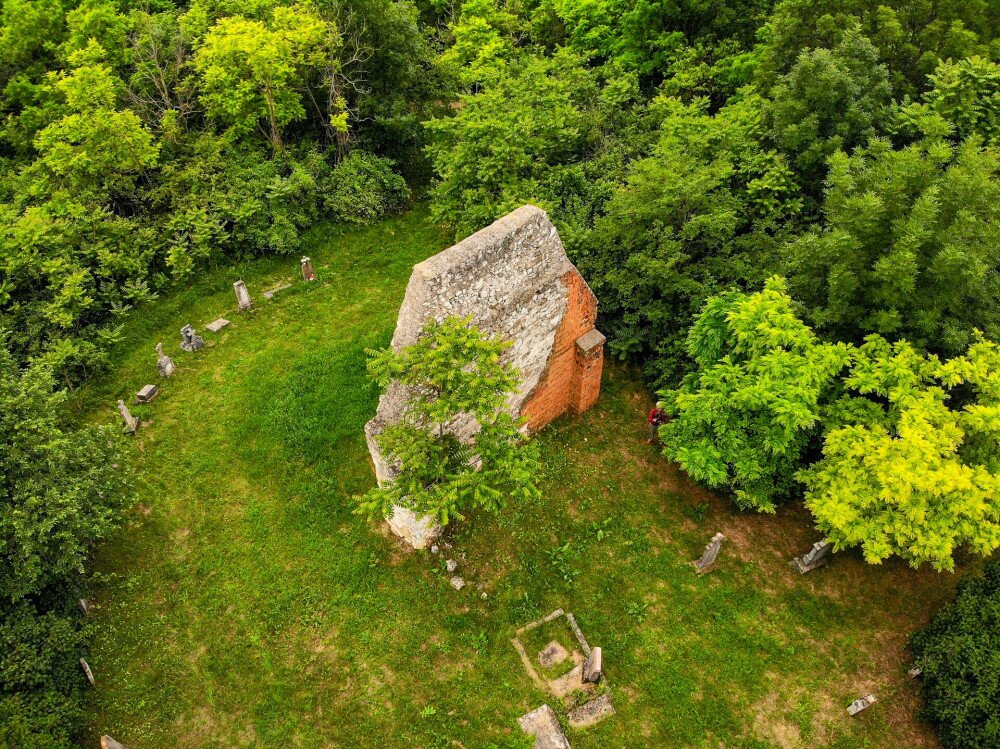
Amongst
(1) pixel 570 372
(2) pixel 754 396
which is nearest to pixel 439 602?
(1) pixel 570 372

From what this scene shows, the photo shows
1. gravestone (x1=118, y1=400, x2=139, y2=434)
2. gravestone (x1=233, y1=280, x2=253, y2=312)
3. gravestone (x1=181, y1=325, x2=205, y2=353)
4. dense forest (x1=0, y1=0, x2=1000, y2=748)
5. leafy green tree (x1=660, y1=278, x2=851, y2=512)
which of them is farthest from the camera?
gravestone (x1=233, y1=280, x2=253, y2=312)

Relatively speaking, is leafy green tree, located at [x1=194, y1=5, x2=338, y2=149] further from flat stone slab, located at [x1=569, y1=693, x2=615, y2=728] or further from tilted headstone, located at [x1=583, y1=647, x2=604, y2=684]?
flat stone slab, located at [x1=569, y1=693, x2=615, y2=728]

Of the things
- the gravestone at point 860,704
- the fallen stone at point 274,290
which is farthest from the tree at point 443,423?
the fallen stone at point 274,290

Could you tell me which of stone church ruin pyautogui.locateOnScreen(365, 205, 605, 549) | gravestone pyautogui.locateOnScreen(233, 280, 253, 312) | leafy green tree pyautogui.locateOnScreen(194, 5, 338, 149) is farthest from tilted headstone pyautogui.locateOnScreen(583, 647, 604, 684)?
leafy green tree pyautogui.locateOnScreen(194, 5, 338, 149)

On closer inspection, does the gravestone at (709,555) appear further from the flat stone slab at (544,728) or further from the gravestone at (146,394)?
the gravestone at (146,394)

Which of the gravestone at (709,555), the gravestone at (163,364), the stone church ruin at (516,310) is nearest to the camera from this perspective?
the stone church ruin at (516,310)

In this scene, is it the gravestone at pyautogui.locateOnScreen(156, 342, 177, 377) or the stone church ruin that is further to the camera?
the gravestone at pyautogui.locateOnScreen(156, 342, 177, 377)
